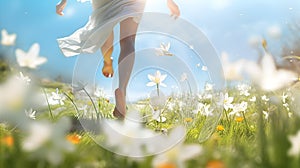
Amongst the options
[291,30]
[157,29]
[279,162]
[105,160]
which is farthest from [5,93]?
[291,30]

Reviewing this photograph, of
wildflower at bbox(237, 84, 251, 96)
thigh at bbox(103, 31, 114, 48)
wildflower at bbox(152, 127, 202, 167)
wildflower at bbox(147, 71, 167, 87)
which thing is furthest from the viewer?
wildflower at bbox(237, 84, 251, 96)

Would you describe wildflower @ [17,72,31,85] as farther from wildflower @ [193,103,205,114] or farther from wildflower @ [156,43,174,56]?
wildflower @ [193,103,205,114]

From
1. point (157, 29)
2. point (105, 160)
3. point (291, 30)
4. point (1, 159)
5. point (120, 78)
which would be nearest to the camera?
point (1, 159)

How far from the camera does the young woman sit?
2.30 metres

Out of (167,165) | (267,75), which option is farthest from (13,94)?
(267,75)

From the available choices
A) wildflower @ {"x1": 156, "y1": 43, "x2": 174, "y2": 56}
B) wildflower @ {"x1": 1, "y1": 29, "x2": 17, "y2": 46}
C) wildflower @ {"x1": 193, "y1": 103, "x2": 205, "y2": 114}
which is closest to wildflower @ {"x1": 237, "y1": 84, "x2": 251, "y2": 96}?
wildflower @ {"x1": 193, "y1": 103, "x2": 205, "y2": 114}

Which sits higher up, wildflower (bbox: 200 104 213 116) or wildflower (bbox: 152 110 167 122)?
wildflower (bbox: 200 104 213 116)

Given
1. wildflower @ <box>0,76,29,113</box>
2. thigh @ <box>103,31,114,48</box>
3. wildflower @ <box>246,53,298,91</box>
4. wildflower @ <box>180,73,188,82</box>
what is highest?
thigh @ <box>103,31,114,48</box>

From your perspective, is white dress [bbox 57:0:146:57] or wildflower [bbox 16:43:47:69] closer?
wildflower [bbox 16:43:47:69]

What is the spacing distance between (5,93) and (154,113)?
183 cm

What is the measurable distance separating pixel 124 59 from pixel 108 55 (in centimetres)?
21

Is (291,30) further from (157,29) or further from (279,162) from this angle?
(279,162)

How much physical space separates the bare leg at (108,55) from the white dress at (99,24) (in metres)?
0.06

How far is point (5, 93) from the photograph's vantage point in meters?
0.71
